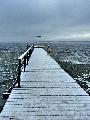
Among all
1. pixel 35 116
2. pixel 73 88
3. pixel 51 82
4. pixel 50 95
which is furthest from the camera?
pixel 51 82

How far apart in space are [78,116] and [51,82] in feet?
16.1

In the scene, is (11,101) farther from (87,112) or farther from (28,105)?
(87,112)

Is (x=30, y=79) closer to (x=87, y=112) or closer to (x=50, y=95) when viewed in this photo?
(x=50, y=95)

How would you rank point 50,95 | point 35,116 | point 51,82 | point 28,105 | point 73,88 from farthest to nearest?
1. point 51,82
2. point 73,88
3. point 50,95
4. point 28,105
5. point 35,116

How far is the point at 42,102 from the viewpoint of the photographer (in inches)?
350

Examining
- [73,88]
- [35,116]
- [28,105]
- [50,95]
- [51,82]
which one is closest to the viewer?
[35,116]

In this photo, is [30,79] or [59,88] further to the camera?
[30,79]

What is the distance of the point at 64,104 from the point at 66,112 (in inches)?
Result: 30.3

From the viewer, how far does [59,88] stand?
11.1 m

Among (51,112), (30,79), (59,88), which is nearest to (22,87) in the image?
(59,88)

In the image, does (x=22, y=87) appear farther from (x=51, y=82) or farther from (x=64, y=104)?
(x=64, y=104)

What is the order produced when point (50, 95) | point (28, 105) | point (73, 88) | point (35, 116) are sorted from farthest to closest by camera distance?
point (73, 88) → point (50, 95) → point (28, 105) → point (35, 116)

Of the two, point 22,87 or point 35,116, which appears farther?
point 22,87

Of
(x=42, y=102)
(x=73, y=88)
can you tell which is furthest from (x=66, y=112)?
(x=73, y=88)
